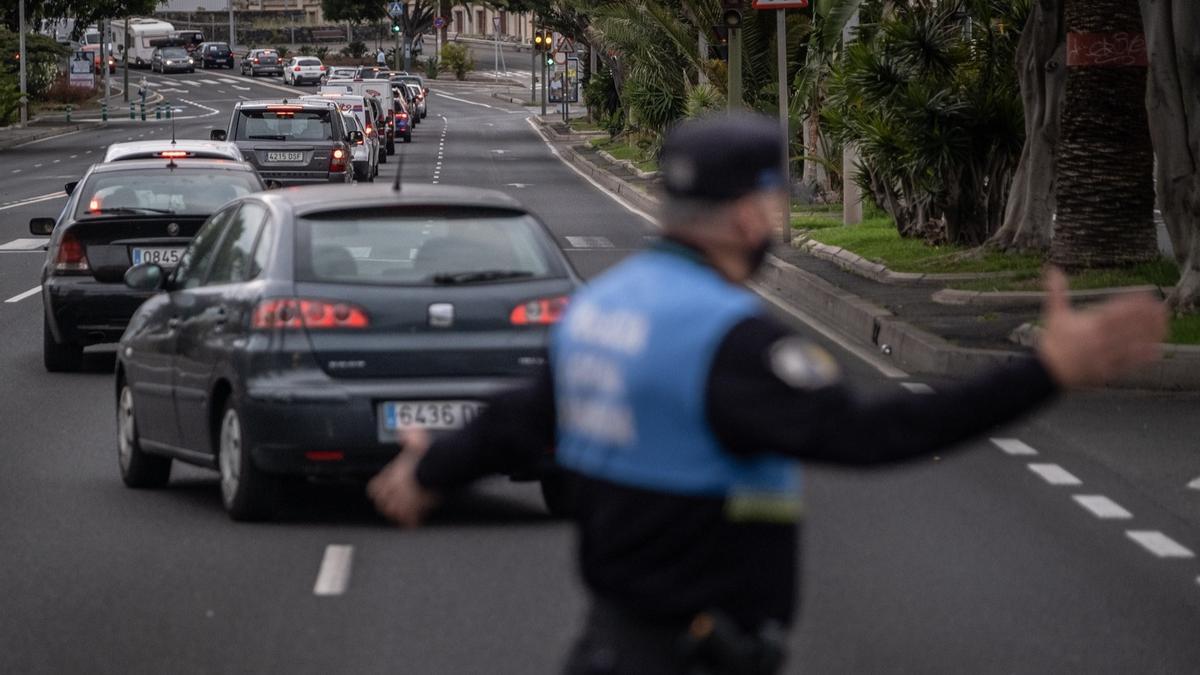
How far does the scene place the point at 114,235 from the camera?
1589cm

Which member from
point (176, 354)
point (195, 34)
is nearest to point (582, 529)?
point (176, 354)

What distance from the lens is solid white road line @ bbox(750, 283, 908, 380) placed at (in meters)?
15.7

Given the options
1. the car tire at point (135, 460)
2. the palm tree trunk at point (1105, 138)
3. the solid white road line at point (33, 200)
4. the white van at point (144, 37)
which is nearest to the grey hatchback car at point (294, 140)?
the solid white road line at point (33, 200)

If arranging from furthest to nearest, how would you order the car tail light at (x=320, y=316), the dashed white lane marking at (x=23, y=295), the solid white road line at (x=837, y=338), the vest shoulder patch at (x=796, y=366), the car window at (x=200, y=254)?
1. the dashed white lane marking at (x=23, y=295)
2. the solid white road line at (x=837, y=338)
3. the car window at (x=200, y=254)
4. the car tail light at (x=320, y=316)
5. the vest shoulder patch at (x=796, y=366)

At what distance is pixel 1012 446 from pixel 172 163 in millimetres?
7013

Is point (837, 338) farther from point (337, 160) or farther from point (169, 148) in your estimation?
point (337, 160)

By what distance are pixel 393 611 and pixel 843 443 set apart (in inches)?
179

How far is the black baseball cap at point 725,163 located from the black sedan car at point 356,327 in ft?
18.1

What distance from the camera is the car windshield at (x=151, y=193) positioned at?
634 inches

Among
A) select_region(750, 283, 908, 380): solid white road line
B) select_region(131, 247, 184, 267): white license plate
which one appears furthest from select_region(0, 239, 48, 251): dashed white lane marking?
select_region(131, 247, 184, 267): white license plate

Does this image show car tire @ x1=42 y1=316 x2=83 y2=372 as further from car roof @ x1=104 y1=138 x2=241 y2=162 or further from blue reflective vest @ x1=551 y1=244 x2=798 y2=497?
blue reflective vest @ x1=551 y1=244 x2=798 y2=497

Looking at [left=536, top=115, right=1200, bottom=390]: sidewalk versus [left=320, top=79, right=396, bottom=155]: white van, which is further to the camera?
[left=320, top=79, right=396, bottom=155]: white van

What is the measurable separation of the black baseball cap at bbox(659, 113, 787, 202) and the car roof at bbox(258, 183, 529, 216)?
5897mm

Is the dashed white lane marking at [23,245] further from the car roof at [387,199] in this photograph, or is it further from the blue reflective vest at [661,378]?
the blue reflective vest at [661,378]
